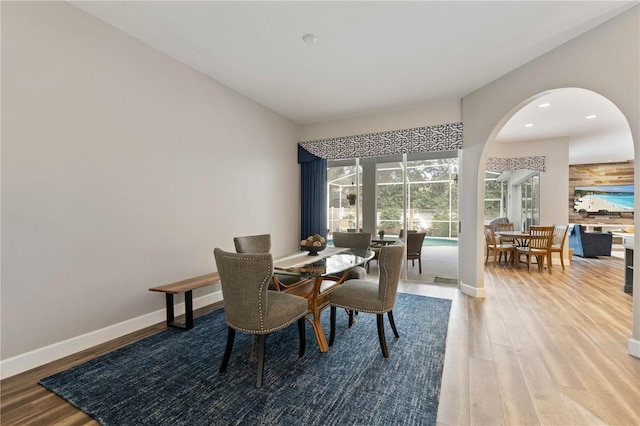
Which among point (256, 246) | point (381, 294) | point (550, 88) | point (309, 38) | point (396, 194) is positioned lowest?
point (381, 294)

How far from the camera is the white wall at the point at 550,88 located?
231cm

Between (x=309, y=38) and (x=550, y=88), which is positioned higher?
(x=309, y=38)

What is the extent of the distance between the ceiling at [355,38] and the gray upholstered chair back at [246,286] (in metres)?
2.04

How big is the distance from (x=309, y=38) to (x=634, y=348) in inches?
156

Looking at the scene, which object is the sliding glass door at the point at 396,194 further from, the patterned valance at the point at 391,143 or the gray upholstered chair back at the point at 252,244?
the gray upholstered chair back at the point at 252,244

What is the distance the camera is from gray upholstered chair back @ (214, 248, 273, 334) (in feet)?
6.05

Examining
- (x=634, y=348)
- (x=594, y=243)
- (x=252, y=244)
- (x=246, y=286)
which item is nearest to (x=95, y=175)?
(x=252, y=244)

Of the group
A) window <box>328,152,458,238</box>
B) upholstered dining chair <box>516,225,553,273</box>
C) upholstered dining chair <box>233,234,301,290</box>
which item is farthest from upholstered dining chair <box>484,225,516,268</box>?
upholstered dining chair <box>233,234,301,290</box>

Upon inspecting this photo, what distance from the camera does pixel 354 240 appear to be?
3775 millimetres

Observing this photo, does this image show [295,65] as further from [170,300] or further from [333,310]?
[170,300]

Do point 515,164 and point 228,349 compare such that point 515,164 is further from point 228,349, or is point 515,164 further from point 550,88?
point 228,349

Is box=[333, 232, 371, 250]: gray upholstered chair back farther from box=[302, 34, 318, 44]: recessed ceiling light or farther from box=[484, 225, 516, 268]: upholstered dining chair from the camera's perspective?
box=[484, 225, 516, 268]: upholstered dining chair

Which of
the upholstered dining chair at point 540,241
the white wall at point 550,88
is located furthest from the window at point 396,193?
the upholstered dining chair at point 540,241

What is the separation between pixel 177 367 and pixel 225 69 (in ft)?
10.4
